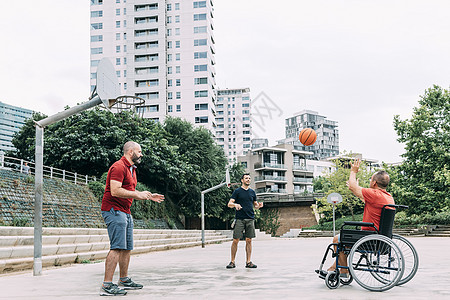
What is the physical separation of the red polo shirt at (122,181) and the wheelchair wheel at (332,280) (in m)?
2.72

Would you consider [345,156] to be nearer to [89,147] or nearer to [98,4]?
[89,147]

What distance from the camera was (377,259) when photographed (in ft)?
19.2

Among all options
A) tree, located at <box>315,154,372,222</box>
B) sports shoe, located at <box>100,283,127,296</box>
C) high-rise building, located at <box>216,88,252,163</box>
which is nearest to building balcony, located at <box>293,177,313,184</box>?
tree, located at <box>315,154,372,222</box>

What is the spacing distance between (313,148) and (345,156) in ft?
474

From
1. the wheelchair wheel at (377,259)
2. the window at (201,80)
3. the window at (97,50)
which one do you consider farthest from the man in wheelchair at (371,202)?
the window at (97,50)

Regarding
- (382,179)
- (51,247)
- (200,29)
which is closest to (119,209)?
(382,179)

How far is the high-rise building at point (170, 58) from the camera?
251 ft

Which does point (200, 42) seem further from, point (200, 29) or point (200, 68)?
point (200, 68)

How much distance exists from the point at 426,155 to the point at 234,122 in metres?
110

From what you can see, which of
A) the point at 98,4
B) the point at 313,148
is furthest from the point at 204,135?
the point at 313,148

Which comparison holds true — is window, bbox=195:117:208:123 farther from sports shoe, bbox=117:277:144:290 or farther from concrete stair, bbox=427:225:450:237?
sports shoe, bbox=117:277:144:290

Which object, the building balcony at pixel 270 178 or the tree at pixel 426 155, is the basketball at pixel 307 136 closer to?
the tree at pixel 426 155

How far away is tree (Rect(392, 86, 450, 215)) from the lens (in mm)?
34312

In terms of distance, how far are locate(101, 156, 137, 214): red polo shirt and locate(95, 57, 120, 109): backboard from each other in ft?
10.0
